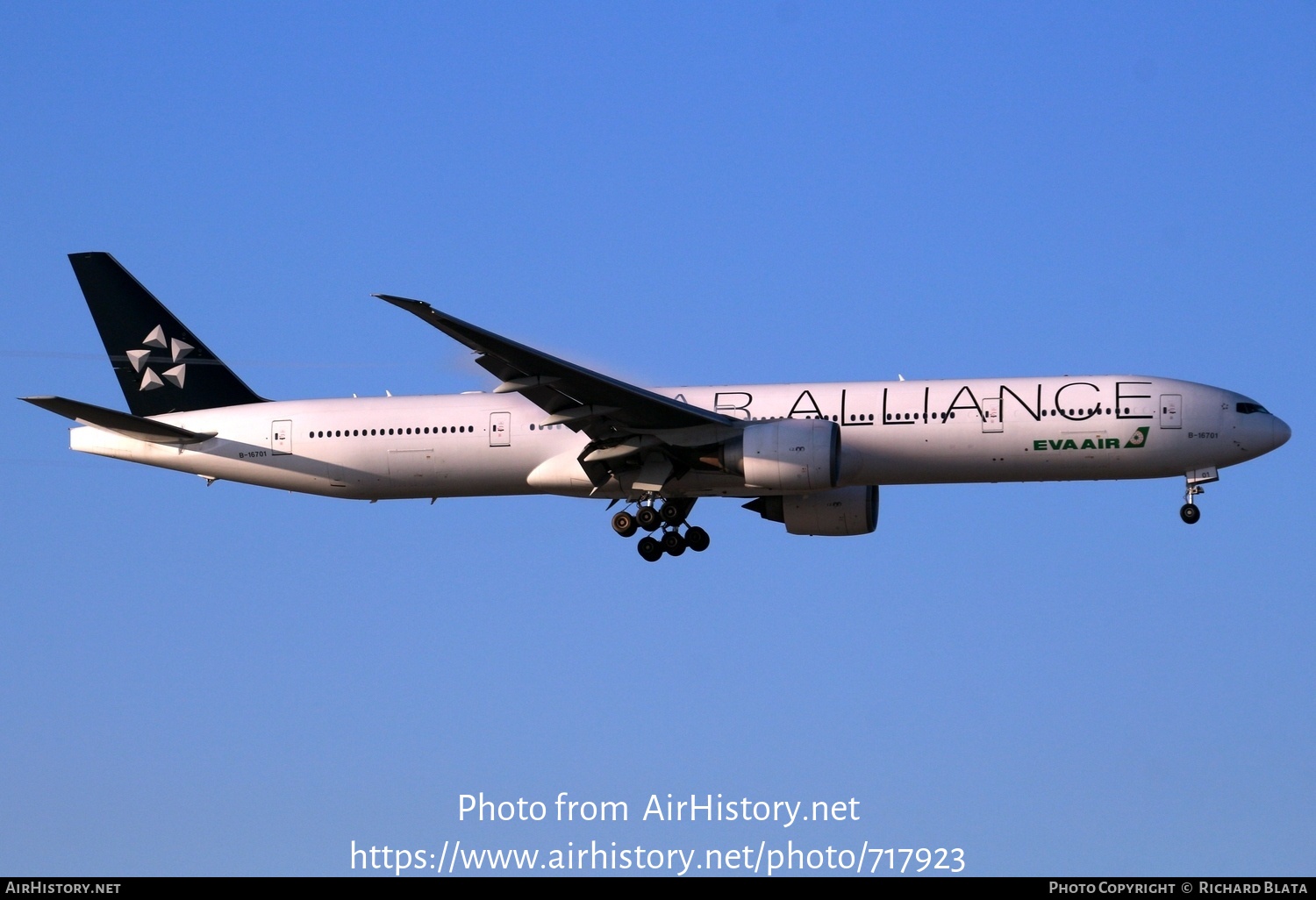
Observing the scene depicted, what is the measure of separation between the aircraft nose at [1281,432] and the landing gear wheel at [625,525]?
15.0 metres

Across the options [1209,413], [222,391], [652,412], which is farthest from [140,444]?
[1209,413]

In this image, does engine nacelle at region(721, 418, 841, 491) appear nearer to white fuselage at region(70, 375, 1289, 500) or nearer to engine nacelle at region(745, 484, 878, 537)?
white fuselage at region(70, 375, 1289, 500)

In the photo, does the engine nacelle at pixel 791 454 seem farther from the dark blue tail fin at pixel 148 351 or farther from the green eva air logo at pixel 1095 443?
the dark blue tail fin at pixel 148 351

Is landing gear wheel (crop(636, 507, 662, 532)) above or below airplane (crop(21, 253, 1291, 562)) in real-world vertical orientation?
below

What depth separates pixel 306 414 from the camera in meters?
44.7

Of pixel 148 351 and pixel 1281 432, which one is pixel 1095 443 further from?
pixel 148 351

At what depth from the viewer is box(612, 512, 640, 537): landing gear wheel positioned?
4250 cm

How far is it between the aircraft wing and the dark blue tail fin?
31.1 ft

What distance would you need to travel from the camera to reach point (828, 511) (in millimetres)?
44312

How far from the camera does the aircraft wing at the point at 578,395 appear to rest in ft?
126

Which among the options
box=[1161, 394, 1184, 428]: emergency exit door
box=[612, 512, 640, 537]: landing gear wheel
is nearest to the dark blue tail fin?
box=[612, 512, 640, 537]: landing gear wheel

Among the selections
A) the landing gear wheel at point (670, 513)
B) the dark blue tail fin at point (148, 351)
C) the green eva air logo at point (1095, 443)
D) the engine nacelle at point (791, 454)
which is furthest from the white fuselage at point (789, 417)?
the engine nacelle at point (791, 454)
